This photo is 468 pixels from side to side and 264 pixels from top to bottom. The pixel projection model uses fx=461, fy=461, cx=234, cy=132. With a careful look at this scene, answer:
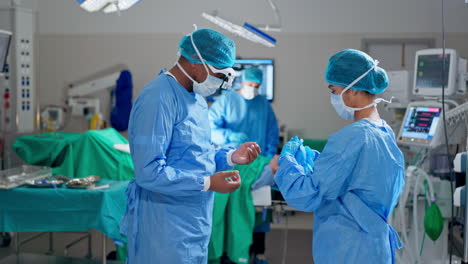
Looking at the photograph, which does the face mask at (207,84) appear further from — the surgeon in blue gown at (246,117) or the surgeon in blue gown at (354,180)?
the surgeon in blue gown at (246,117)

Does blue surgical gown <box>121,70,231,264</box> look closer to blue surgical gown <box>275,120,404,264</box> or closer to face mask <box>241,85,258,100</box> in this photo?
blue surgical gown <box>275,120,404,264</box>

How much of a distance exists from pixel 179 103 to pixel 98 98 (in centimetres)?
473

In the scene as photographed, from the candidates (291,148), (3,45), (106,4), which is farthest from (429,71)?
(3,45)

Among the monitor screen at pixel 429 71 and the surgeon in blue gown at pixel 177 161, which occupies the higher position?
the monitor screen at pixel 429 71

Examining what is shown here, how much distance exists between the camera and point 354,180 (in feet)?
5.44

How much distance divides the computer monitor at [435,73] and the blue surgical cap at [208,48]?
2.18 meters

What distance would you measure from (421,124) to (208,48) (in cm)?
220

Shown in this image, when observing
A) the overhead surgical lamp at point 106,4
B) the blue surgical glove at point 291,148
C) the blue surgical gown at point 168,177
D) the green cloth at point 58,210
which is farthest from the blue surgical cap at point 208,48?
the green cloth at point 58,210

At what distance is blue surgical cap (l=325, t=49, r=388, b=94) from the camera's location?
175cm

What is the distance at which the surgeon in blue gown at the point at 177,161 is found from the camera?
1.69m

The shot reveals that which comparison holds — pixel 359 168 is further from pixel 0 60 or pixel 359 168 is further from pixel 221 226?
pixel 0 60

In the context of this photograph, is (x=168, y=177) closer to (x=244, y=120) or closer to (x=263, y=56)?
(x=244, y=120)

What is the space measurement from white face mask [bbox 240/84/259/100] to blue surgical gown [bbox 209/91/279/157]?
0.13 feet

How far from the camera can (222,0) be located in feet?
19.6
